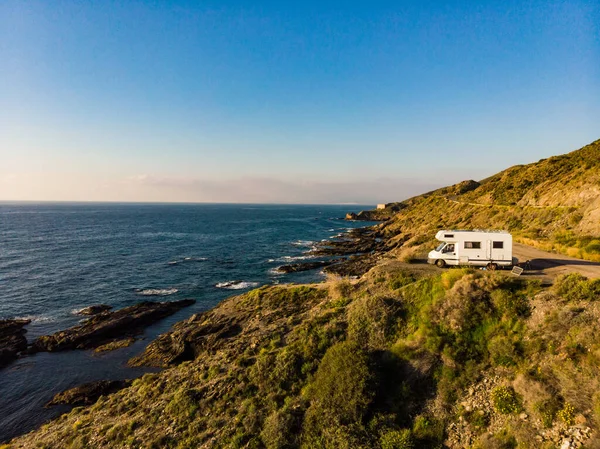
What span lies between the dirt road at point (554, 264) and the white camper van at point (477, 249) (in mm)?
1885

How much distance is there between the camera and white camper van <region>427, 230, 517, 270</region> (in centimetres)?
2055

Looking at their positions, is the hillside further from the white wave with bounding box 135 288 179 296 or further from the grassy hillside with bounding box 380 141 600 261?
the white wave with bounding box 135 288 179 296

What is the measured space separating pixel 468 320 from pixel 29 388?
3396cm

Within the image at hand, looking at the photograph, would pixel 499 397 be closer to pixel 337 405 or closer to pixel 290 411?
pixel 337 405

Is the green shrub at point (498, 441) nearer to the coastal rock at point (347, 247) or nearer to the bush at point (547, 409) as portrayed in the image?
the bush at point (547, 409)

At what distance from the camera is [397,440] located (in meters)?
11.4

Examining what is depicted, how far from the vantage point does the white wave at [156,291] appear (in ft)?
147

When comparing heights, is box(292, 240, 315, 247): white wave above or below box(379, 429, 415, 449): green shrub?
below

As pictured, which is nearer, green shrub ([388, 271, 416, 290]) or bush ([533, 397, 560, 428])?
bush ([533, 397, 560, 428])

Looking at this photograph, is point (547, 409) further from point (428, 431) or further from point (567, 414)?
point (428, 431)

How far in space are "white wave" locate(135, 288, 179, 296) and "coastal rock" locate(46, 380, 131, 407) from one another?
21.5m

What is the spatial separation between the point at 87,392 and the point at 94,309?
19038mm

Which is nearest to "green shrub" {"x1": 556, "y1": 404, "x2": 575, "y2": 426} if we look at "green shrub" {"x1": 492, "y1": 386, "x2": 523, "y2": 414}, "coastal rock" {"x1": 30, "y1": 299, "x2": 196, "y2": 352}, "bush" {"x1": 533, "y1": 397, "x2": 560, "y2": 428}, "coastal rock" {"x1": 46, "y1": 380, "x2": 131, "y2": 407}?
"bush" {"x1": 533, "y1": 397, "x2": 560, "y2": 428}

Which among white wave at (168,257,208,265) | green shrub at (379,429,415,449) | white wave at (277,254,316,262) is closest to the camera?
green shrub at (379,429,415,449)
